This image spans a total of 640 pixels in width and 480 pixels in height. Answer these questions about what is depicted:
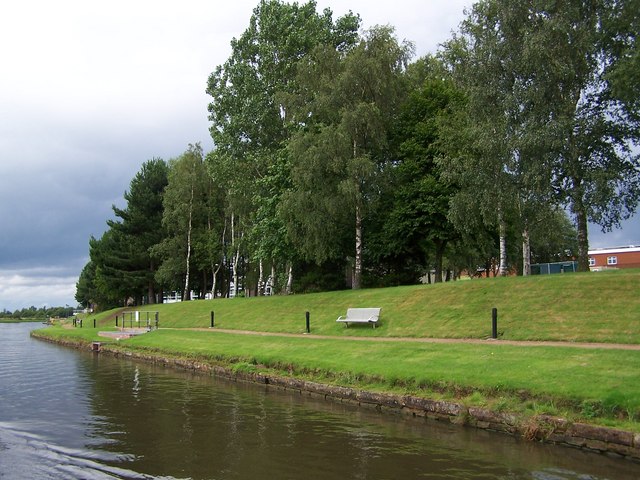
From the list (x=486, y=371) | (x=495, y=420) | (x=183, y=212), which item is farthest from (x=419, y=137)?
(x=183, y=212)

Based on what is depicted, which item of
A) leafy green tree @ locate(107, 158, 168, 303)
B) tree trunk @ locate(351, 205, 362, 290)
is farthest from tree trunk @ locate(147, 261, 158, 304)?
tree trunk @ locate(351, 205, 362, 290)

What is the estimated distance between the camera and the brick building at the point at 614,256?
70.3 m

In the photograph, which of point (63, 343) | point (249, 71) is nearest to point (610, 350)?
point (249, 71)

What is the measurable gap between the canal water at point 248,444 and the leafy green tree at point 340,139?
17912 mm

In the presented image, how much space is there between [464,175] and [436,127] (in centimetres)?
682

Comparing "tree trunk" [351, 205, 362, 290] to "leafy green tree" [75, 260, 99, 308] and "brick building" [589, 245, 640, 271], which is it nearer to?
"brick building" [589, 245, 640, 271]

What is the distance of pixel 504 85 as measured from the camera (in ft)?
89.6

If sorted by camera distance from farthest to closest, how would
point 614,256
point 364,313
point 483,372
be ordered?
point 614,256
point 364,313
point 483,372

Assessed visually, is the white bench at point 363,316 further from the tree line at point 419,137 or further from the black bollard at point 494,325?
the tree line at point 419,137

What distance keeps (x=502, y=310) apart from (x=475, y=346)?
5002 mm

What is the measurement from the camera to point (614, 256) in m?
71.6

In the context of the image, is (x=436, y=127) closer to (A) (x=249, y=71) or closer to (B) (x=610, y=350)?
(A) (x=249, y=71)

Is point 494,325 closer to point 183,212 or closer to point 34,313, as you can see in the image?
point 183,212

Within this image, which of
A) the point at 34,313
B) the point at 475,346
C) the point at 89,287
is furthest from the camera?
the point at 34,313
